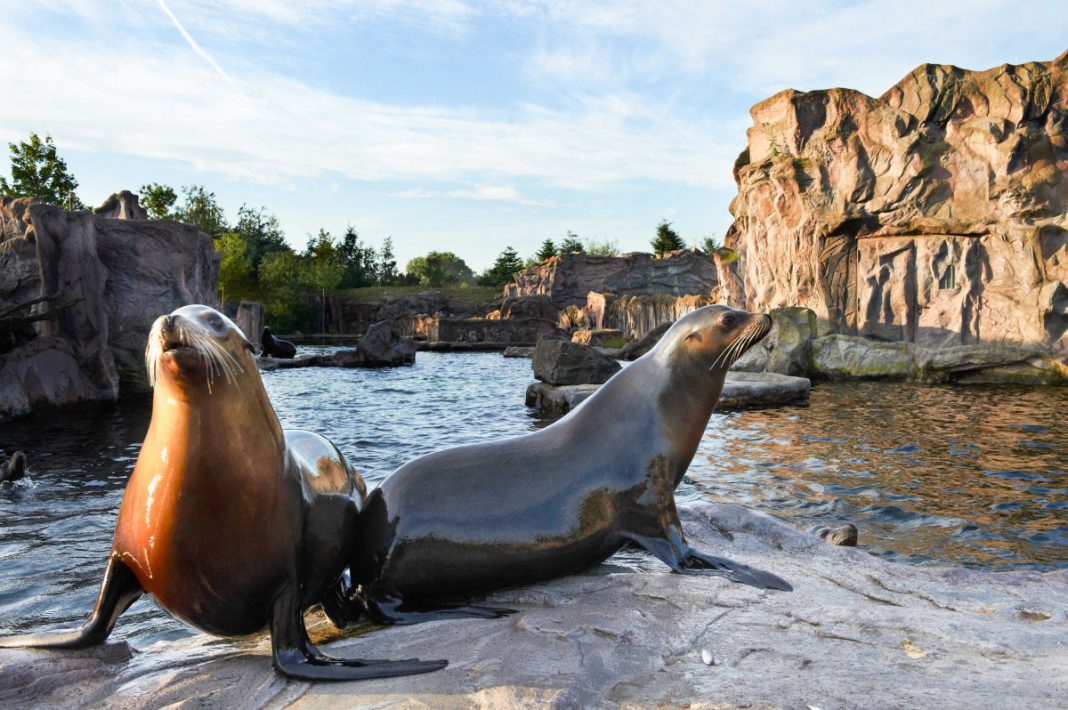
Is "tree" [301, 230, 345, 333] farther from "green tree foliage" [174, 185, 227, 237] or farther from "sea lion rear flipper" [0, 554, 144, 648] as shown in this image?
"sea lion rear flipper" [0, 554, 144, 648]

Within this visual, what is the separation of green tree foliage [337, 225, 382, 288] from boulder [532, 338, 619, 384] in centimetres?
5591

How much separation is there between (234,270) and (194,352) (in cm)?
6153

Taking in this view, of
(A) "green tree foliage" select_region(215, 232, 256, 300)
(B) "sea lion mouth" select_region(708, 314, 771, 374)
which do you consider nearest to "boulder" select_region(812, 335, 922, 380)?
(B) "sea lion mouth" select_region(708, 314, 771, 374)

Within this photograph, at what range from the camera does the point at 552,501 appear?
3.22 metres

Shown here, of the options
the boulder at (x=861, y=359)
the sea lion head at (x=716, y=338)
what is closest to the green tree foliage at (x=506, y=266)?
the boulder at (x=861, y=359)

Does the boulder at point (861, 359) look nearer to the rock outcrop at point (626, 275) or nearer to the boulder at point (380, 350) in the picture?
the boulder at point (380, 350)

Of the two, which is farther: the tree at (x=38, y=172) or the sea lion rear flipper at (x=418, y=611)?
the tree at (x=38, y=172)

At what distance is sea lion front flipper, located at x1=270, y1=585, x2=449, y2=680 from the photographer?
2.32m

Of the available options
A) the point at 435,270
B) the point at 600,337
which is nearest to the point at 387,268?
the point at 435,270

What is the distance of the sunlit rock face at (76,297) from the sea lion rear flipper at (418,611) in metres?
12.6

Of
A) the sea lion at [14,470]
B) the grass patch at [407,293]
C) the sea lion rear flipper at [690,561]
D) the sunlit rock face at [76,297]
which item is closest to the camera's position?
the sea lion rear flipper at [690,561]

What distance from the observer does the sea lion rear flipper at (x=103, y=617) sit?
2561 mm

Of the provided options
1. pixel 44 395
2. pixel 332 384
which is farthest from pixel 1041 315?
pixel 44 395

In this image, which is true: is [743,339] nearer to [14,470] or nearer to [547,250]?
[14,470]
